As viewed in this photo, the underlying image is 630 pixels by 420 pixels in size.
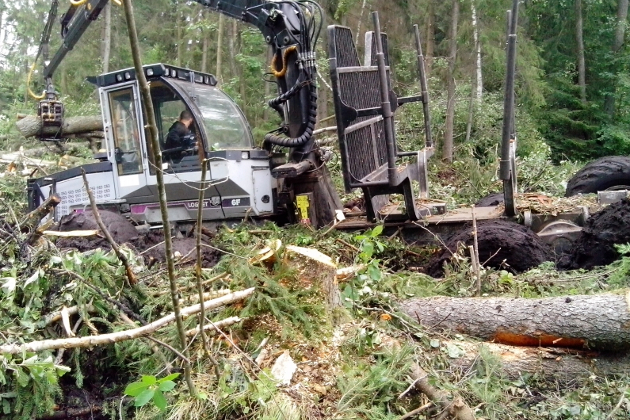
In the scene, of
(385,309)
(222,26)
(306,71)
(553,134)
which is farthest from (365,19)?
(385,309)

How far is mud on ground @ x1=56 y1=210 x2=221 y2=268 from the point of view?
21.5ft

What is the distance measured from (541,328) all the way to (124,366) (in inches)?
103

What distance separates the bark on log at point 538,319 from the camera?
12.5 ft

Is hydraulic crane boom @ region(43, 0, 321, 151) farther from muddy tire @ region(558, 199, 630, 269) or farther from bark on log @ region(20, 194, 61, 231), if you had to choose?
muddy tire @ region(558, 199, 630, 269)

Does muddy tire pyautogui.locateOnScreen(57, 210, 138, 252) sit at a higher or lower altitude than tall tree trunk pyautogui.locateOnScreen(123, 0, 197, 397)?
lower

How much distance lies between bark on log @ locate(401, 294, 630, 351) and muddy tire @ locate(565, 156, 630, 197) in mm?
4203

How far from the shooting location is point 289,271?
413 cm

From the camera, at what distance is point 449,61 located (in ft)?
50.6

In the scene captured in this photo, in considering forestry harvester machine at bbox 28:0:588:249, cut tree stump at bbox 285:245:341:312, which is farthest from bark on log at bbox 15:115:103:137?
cut tree stump at bbox 285:245:341:312

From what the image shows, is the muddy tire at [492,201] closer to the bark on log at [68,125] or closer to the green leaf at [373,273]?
the green leaf at [373,273]

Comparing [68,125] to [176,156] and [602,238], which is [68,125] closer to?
[176,156]

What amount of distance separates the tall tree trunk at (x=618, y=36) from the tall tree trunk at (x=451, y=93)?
916 cm

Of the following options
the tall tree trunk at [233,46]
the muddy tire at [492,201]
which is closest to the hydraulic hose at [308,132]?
the muddy tire at [492,201]

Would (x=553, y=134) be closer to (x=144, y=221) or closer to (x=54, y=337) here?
(x=144, y=221)
